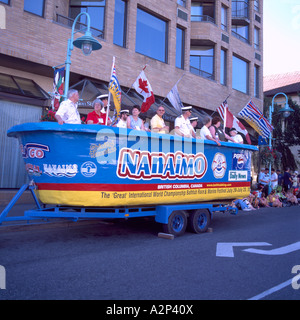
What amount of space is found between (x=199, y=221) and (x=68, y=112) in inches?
158

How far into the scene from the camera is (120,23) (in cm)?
1492

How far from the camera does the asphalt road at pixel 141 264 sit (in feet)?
12.7

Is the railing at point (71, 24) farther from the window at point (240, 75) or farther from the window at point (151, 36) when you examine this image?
the window at point (240, 75)

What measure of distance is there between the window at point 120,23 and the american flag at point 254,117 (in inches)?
245

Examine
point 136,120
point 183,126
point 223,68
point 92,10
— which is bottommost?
point 183,126

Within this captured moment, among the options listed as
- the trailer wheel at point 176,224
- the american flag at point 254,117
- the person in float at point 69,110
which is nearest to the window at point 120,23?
the american flag at point 254,117

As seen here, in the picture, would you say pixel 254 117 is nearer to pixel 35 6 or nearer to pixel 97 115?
pixel 97 115

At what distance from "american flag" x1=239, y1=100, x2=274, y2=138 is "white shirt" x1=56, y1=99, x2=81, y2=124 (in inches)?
357

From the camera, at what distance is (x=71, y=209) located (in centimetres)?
632

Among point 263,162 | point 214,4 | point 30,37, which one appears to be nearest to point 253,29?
point 214,4

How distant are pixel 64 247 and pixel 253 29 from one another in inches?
917

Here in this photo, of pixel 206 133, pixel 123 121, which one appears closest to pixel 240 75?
pixel 206 133

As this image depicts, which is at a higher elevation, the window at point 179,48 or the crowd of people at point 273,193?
the window at point 179,48

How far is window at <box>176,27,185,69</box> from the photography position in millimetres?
18016
